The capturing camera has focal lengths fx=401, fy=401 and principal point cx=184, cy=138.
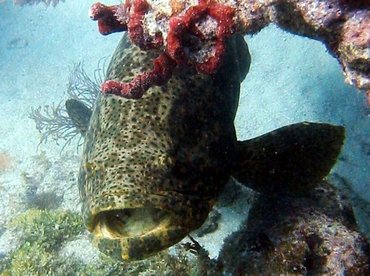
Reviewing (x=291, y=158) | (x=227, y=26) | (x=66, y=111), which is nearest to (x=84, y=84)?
(x=66, y=111)

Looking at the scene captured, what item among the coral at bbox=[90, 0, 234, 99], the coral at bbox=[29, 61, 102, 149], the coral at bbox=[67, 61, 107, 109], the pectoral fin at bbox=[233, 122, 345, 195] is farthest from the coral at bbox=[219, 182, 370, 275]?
the coral at bbox=[67, 61, 107, 109]

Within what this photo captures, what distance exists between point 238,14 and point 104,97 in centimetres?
167

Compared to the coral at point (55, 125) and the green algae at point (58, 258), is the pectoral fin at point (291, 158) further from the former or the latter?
the coral at point (55, 125)

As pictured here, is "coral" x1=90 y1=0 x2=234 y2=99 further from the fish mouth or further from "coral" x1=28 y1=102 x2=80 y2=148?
"coral" x1=28 y1=102 x2=80 y2=148

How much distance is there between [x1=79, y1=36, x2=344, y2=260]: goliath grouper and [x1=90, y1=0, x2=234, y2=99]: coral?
0.40 metres

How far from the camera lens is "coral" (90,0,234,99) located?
9.55ft

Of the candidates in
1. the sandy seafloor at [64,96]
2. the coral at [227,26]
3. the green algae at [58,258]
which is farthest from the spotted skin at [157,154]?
the sandy seafloor at [64,96]

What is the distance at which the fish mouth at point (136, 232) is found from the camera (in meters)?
2.97

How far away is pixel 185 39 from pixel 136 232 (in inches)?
60.3

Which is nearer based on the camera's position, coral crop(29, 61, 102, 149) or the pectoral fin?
the pectoral fin

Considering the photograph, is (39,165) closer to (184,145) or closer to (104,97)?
→ (104,97)

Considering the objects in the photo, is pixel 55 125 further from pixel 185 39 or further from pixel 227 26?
pixel 227 26

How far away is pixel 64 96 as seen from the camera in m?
10.8

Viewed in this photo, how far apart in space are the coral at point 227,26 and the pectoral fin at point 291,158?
108 centimetres
